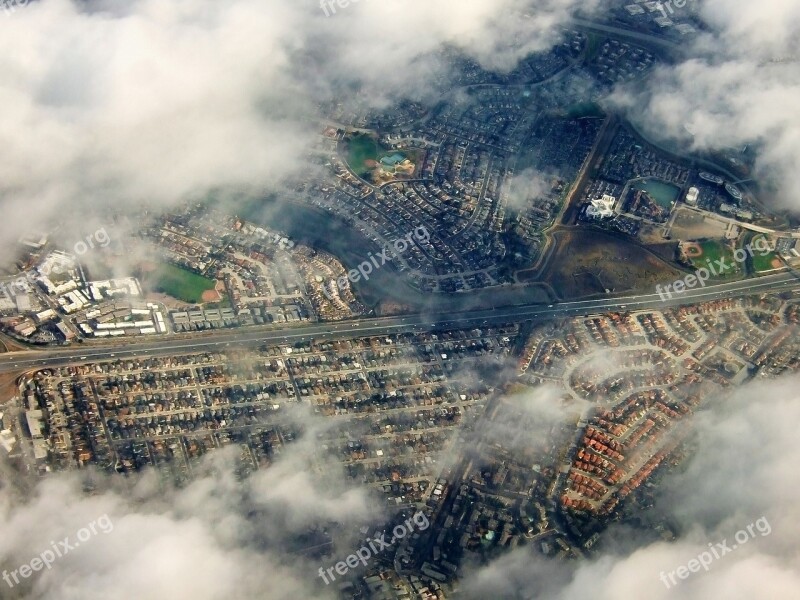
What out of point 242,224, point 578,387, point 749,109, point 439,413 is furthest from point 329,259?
point 749,109

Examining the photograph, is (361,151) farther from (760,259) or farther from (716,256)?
(760,259)

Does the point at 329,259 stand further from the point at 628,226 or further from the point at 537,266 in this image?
the point at 628,226

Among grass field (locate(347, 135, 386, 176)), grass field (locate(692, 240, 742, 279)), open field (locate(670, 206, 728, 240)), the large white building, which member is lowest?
grass field (locate(692, 240, 742, 279))

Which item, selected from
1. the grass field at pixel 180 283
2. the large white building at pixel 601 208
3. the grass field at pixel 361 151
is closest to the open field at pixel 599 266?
the large white building at pixel 601 208

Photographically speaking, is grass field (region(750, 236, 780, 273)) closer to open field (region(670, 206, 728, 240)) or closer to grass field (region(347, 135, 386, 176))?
open field (region(670, 206, 728, 240))

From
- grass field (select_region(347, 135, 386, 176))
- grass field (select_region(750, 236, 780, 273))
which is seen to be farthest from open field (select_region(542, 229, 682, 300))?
grass field (select_region(347, 135, 386, 176))
